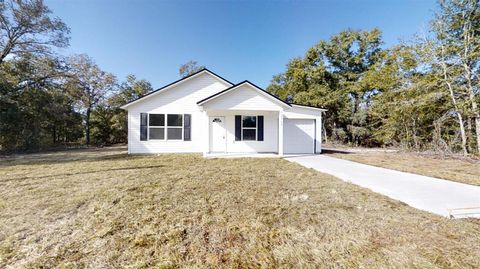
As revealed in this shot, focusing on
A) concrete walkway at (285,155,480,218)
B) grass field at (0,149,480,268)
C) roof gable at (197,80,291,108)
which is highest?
roof gable at (197,80,291,108)

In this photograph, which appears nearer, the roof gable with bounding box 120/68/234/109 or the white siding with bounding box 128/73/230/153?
the roof gable with bounding box 120/68/234/109

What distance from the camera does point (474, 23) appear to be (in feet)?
33.4

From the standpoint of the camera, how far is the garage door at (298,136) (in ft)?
38.5

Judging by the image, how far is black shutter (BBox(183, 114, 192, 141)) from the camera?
11633mm

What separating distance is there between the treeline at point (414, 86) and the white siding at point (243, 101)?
907 centimetres

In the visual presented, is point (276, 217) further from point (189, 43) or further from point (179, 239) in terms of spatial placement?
point (189, 43)

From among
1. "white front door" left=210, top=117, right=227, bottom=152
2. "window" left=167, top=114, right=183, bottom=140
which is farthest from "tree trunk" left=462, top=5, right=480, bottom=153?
"window" left=167, top=114, right=183, bottom=140

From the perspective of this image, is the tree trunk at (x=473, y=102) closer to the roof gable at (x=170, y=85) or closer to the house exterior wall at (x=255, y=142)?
the house exterior wall at (x=255, y=142)

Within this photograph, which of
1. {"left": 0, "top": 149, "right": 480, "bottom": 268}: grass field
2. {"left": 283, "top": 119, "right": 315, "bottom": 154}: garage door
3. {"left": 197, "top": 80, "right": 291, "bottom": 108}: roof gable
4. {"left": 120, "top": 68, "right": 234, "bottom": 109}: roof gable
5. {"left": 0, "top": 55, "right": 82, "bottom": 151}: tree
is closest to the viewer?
{"left": 0, "top": 149, "right": 480, "bottom": 268}: grass field

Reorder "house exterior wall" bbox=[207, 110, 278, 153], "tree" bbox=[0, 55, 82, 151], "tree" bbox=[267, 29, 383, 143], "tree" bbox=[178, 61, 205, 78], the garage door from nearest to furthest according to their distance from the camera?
1. "house exterior wall" bbox=[207, 110, 278, 153]
2. the garage door
3. "tree" bbox=[0, 55, 82, 151]
4. "tree" bbox=[267, 29, 383, 143]
5. "tree" bbox=[178, 61, 205, 78]

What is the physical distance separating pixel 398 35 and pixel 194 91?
13.0 m

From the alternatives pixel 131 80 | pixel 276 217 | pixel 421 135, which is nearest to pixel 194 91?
pixel 276 217

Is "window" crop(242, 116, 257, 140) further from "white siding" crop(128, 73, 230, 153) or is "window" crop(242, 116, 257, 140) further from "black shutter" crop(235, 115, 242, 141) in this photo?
"white siding" crop(128, 73, 230, 153)

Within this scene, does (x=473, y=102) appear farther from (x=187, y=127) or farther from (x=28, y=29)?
(x=28, y=29)
